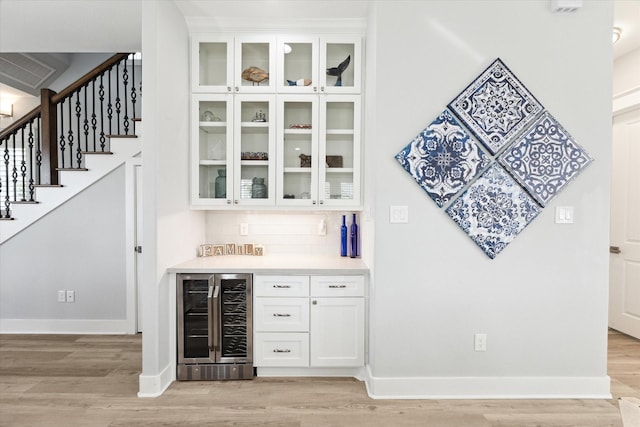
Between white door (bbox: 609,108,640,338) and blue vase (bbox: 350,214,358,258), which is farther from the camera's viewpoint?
white door (bbox: 609,108,640,338)

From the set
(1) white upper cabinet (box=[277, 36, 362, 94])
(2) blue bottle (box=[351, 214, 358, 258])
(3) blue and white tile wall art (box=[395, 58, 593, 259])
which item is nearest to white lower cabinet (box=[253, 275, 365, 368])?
(2) blue bottle (box=[351, 214, 358, 258])

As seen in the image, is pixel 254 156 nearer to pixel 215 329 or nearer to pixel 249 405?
pixel 215 329

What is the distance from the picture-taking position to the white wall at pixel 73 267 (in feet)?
12.9

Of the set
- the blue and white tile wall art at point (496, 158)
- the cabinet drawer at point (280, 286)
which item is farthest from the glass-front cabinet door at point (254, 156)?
the blue and white tile wall art at point (496, 158)

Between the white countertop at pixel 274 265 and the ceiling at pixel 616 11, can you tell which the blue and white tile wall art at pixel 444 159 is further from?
the ceiling at pixel 616 11

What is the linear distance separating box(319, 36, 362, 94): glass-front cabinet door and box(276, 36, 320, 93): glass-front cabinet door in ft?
0.20

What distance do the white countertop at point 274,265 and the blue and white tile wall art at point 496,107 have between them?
1.27 m

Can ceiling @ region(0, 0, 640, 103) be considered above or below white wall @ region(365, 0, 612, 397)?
above

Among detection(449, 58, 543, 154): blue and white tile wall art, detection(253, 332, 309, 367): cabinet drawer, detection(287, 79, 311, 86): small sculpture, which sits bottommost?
detection(253, 332, 309, 367): cabinet drawer

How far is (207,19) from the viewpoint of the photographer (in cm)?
305

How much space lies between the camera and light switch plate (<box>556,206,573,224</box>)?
262cm

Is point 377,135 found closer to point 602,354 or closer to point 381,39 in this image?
point 381,39

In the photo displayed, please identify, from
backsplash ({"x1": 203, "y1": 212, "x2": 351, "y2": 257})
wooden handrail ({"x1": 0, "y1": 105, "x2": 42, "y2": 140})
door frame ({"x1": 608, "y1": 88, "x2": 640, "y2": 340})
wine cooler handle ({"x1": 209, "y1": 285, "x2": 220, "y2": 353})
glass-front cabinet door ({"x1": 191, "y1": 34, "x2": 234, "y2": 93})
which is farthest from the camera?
wooden handrail ({"x1": 0, "y1": 105, "x2": 42, "y2": 140})

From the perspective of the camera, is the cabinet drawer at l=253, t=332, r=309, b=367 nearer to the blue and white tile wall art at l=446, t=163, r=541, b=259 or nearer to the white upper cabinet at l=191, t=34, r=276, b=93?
the blue and white tile wall art at l=446, t=163, r=541, b=259
